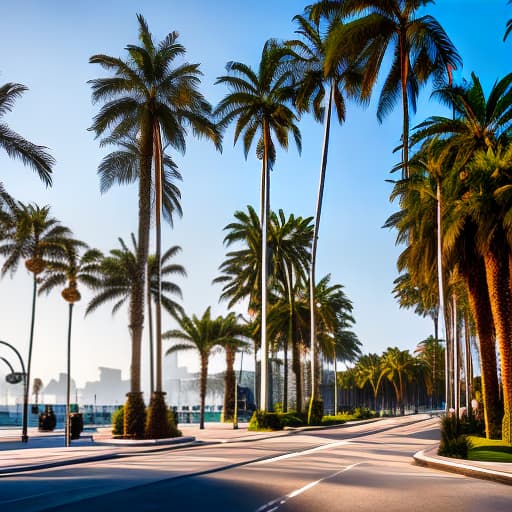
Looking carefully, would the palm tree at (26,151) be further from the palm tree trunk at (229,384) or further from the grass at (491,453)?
the palm tree trunk at (229,384)

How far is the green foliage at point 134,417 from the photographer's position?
31422mm

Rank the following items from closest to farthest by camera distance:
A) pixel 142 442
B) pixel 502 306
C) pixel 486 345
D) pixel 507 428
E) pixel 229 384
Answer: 1. pixel 507 428
2. pixel 502 306
3. pixel 142 442
4. pixel 486 345
5. pixel 229 384

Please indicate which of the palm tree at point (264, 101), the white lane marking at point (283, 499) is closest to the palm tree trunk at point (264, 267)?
the palm tree at point (264, 101)

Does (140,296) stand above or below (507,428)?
above

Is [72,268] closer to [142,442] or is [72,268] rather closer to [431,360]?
[142,442]

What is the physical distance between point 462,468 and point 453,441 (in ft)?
12.8

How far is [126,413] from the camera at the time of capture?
31.7m

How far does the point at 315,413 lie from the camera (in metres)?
49.4

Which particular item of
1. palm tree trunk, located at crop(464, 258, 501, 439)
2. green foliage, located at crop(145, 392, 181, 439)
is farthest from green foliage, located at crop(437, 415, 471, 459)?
green foliage, located at crop(145, 392, 181, 439)

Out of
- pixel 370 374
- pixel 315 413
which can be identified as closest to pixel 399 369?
pixel 370 374

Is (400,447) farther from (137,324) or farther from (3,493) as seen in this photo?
(3,493)

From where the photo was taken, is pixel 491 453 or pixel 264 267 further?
pixel 264 267

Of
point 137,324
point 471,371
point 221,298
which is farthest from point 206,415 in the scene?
point 137,324

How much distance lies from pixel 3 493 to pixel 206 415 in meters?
62.4
